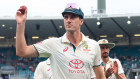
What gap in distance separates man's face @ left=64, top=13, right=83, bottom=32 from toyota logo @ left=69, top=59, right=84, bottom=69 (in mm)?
377

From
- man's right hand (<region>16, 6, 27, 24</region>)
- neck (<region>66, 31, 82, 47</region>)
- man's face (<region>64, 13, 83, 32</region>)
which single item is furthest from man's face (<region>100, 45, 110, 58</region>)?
man's right hand (<region>16, 6, 27, 24</region>)

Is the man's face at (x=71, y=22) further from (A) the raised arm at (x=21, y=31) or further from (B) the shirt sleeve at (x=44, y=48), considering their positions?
(A) the raised arm at (x=21, y=31)

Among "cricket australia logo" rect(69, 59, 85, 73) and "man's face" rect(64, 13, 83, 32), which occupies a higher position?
"man's face" rect(64, 13, 83, 32)

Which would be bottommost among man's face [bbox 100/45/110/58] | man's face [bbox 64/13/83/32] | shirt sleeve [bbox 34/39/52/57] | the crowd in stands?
the crowd in stands

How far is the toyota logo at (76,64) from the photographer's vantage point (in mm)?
4090

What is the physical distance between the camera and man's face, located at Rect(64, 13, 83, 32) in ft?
13.5

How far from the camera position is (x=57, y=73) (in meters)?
4.14

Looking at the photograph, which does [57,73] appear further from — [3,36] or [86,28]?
[3,36]

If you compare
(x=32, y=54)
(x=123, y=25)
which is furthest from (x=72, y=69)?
(x=123, y=25)

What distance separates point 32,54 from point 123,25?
2785 cm

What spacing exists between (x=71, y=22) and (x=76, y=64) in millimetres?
500

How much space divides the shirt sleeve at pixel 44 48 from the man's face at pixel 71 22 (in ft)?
0.94

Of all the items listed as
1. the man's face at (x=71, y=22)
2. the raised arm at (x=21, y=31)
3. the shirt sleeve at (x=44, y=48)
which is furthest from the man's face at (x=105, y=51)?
the raised arm at (x=21, y=31)

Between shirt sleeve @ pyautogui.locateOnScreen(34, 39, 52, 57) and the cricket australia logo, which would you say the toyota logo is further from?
shirt sleeve @ pyautogui.locateOnScreen(34, 39, 52, 57)
